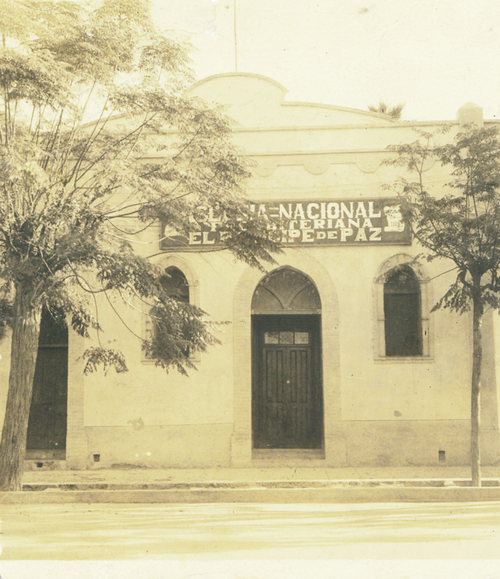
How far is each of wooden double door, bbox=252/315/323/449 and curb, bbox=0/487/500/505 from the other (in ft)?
12.9

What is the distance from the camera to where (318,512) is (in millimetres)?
7312

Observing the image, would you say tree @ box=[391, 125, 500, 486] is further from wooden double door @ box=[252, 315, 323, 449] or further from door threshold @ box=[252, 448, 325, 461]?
wooden double door @ box=[252, 315, 323, 449]

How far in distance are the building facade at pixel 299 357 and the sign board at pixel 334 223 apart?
0.02 meters

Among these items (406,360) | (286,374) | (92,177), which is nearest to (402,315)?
(406,360)

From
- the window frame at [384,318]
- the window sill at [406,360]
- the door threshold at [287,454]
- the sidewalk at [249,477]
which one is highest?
the window frame at [384,318]

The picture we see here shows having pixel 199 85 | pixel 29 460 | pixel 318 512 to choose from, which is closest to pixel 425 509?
pixel 318 512

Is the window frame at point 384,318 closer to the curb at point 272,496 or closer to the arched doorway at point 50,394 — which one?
the curb at point 272,496

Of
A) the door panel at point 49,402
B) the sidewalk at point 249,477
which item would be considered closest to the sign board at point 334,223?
the door panel at point 49,402

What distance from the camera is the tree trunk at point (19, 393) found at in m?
8.55

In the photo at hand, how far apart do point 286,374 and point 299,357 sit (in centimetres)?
43

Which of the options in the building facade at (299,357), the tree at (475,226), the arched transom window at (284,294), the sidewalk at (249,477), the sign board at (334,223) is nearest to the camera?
the tree at (475,226)

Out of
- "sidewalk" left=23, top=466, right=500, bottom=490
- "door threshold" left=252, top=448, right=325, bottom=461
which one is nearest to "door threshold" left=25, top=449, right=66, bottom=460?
"sidewalk" left=23, top=466, right=500, bottom=490

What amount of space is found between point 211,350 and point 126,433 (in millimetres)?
2230

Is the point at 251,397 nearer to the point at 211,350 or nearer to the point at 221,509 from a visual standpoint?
the point at 211,350
